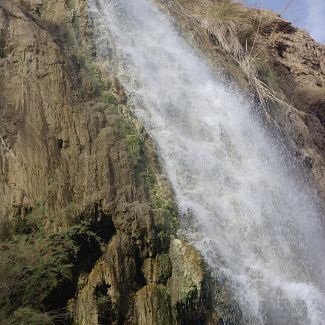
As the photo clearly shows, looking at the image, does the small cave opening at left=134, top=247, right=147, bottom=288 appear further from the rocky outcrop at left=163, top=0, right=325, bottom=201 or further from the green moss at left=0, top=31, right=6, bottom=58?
the rocky outcrop at left=163, top=0, right=325, bottom=201

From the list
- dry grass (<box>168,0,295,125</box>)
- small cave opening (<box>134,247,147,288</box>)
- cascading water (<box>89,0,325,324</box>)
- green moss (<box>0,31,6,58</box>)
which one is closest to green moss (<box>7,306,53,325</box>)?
small cave opening (<box>134,247,147,288</box>)

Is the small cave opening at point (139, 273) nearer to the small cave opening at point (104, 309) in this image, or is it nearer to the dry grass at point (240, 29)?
the small cave opening at point (104, 309)

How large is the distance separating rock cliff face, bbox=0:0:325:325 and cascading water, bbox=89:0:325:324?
45 cm

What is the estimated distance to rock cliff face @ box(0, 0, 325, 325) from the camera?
6272 millimetres

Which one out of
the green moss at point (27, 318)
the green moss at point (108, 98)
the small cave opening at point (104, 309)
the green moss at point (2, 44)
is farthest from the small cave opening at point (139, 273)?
the green moss at point (2, 44)

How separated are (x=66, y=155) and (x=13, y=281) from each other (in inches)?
76.3

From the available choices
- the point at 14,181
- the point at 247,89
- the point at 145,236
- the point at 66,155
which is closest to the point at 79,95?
the point at 66,155

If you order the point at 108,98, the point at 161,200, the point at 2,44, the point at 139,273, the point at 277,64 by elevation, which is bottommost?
the point at 139,273

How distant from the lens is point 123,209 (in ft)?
22.3

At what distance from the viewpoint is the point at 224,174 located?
29.1 feet

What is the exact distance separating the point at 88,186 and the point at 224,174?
2.76 metres

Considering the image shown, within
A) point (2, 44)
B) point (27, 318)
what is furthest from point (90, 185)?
point (2, 44)

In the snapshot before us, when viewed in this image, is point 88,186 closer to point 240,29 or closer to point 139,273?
point 139,273

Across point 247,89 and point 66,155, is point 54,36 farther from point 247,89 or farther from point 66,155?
point 247,89
